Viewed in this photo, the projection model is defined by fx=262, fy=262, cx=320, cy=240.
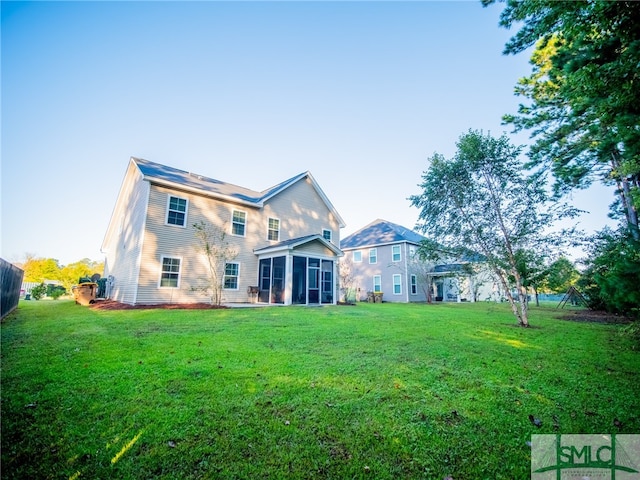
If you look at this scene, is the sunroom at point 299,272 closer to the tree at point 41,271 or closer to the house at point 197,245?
the house at point 197,245

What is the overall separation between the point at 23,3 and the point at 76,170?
10200 millimetres

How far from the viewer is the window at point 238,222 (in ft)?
51.8

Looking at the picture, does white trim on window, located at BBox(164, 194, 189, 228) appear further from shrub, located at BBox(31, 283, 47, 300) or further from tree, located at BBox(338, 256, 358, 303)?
tree, located at BBox(338, 256, 358, 303)

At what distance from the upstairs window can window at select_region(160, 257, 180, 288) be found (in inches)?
726

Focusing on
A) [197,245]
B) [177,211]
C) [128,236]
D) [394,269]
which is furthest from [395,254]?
[128,236]

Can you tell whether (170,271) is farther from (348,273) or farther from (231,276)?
(348,273)

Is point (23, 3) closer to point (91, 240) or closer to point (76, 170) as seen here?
point (76, 170)

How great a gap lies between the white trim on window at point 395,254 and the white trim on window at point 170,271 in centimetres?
1835

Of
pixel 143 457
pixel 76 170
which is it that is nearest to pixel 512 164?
pixel 143 457

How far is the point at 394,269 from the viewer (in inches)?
985

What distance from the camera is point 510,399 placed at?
3.29 m

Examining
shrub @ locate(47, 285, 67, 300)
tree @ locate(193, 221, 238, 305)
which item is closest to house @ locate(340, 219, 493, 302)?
tree @ locate(193, 221, 238, 305)

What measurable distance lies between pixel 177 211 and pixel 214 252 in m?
2.84

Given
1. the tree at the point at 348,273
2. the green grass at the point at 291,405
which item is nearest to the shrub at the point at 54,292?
the green grass at the point at 291,405
